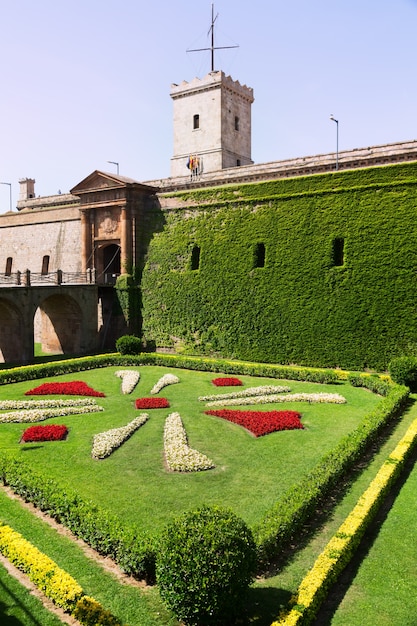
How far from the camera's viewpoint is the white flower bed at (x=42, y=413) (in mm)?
15977

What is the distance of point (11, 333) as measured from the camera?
27.3 metres

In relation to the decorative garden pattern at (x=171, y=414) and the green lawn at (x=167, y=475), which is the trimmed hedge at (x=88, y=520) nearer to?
the green lawn at (x=167, y=475)

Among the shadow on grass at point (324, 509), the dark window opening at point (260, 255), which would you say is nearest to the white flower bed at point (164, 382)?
the dark window opening at point (260, 255)

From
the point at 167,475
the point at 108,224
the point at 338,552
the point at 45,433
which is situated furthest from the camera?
the point at 108,224

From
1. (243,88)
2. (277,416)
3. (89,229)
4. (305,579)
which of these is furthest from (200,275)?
(305,579)

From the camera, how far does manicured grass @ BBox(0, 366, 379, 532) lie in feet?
34.3

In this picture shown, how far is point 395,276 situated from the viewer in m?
22.3

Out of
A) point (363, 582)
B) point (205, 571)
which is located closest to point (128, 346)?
point (363, 582)

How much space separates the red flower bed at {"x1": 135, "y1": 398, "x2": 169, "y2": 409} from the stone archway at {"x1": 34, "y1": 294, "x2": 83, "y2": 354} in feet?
40.3

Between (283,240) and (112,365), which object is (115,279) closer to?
(112,365)

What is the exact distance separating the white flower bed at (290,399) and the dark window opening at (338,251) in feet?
25.1

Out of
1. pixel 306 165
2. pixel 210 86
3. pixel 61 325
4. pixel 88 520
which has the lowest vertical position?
pixel 88 520

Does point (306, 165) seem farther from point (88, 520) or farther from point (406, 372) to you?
point (88, 520)

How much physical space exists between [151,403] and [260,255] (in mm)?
11583
